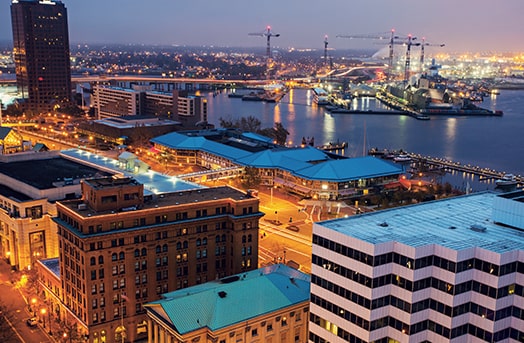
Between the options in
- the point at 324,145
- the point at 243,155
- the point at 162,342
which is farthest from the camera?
the point at 324,145

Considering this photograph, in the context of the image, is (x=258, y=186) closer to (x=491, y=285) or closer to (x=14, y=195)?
(x=14, y=195)

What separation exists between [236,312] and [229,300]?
335mm

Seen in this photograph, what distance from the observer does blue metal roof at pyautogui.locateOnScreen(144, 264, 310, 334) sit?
13.3 m

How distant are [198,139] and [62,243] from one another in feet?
72.5

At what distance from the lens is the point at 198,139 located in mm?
38812

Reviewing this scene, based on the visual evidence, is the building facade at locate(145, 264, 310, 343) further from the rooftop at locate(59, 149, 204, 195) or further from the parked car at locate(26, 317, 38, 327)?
the rooftop at locate(59, 149, 204, 195)

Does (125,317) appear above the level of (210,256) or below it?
below

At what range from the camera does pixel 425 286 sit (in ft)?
36.9

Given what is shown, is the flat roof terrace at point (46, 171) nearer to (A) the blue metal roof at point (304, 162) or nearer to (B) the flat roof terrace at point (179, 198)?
(B) the flat roof terrace at point (179, 198)

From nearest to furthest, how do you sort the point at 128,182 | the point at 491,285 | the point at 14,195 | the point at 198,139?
the point at 491,285
the point at 128,182
the point at 14,195
the point at 198,139

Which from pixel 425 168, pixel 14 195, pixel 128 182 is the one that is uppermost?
pixel 128 182

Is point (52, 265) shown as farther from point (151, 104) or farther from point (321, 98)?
point (321, 98)

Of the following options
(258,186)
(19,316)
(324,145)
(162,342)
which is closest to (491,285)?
(162,342)

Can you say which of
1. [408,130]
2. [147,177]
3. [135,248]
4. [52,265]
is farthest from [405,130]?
[135,248]
